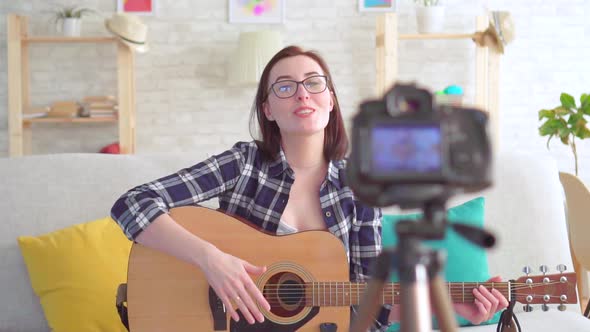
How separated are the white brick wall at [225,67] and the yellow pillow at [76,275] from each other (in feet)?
8.86

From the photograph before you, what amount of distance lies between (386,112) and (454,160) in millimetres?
88

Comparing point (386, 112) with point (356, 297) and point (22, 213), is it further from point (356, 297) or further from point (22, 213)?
point (22, 213)

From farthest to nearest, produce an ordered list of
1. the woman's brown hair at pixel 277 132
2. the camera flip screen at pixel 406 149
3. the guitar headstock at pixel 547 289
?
1. the woman's brown hair at pixel 277 132
2. the guitar headstock at pixel 547 289
3. the camera flip screen at pixel 406 149

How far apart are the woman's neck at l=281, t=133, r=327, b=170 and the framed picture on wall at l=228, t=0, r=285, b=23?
2.95m

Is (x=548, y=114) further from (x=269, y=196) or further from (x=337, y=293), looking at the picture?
(x=337, y=293)

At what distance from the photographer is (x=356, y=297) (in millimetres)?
1684

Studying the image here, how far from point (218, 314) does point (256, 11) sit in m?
3.41

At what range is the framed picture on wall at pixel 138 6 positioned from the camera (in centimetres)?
475

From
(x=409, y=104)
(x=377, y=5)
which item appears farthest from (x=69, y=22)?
(x=409, y=104)

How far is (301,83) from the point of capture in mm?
1854

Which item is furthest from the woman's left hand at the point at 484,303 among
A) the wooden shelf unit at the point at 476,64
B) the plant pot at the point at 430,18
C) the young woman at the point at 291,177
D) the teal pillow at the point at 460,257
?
the plant pot at the point at 430,18

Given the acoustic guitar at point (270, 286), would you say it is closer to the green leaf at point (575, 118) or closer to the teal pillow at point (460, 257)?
the teal pillow at point (460, 257)

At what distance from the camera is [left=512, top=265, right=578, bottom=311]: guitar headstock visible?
5.37 feet

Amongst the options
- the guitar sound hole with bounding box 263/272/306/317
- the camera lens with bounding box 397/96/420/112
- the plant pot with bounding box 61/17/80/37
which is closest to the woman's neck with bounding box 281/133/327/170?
the guitar sound hole with bounding box 263/272/306/317
